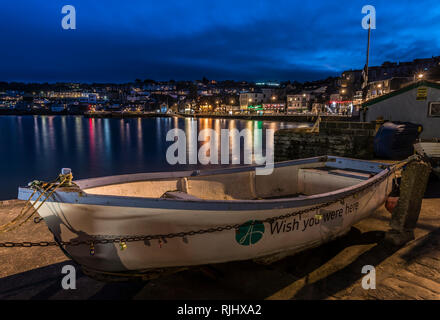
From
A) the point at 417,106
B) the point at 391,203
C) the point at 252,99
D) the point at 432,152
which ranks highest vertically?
the point at 252,99

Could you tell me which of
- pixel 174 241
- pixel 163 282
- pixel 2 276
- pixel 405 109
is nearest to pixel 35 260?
pixel 2 276

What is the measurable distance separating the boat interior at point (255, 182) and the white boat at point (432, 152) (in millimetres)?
4353

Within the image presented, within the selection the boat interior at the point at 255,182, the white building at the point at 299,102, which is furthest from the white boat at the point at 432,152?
the white building at the point at 299,102

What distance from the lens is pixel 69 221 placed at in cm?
378

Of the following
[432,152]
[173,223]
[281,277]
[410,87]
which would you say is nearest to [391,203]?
[281,277]

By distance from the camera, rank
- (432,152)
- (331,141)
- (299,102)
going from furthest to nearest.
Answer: (299,102)
(331,141)
(432,152)

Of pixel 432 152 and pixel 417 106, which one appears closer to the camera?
pixel 432 152

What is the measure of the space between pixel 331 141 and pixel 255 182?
721 centimetres

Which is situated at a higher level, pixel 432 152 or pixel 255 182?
pixel 432 152

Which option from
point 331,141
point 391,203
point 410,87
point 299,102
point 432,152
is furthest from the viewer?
point 299,102

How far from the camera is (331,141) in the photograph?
12.6m

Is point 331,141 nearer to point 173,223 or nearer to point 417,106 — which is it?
point 417,106

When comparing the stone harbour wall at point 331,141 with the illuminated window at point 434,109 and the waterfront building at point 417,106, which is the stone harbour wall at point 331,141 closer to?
the waterfront building at point 417,106

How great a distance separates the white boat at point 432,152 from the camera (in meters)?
10.0
